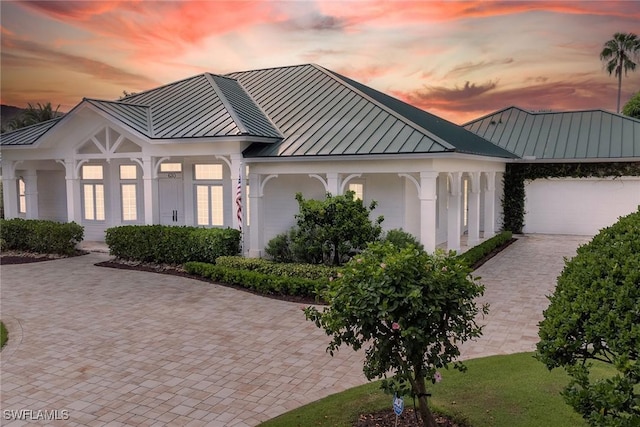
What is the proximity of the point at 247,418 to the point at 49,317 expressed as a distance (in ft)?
20.8

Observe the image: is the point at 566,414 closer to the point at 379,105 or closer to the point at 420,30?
the point at 379,105

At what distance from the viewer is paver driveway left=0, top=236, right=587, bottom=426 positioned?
6.59 metres

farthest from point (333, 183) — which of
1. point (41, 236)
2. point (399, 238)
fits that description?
point (41, 236)

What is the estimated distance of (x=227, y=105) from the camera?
1691cm

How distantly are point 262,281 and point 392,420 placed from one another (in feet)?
23.7

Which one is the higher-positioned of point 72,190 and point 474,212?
point 72,190

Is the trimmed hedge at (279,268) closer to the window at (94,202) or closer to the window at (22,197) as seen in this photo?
the window at (94,202)

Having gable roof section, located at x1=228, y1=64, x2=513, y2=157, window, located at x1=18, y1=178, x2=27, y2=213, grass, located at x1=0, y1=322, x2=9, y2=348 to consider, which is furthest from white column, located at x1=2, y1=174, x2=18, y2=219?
grass, located at x1=0, y1=322, x2=9, y2=348

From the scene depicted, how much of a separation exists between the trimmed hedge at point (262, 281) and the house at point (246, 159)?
2.02 meters

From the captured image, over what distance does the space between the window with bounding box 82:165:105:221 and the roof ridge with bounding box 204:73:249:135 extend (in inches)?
209

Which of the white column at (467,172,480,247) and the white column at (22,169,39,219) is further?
the white column at (22,169,39,219)

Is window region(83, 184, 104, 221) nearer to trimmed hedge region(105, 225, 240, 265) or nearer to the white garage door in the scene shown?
trimmed hedge region(105, 225, 240, 265)

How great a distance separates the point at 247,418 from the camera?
618cm

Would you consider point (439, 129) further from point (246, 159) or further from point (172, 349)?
point (172, 349)
